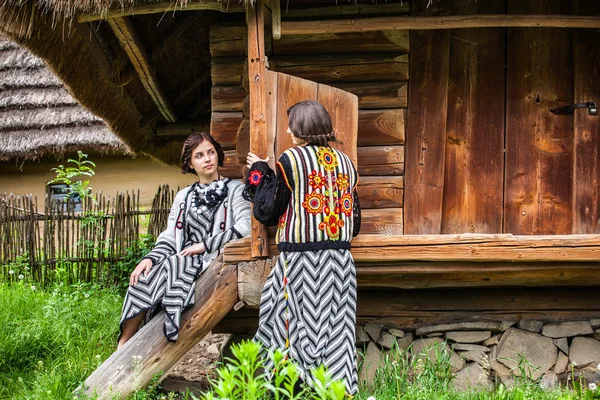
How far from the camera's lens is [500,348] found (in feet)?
15.9

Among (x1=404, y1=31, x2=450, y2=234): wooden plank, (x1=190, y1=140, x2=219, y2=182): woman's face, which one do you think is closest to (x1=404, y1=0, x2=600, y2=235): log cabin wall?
(x1=404, y1=31, x2=450, y2=234): wooden plank

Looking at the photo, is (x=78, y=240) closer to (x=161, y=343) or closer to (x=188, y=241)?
(x=188, y=241)

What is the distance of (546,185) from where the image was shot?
15.8ft

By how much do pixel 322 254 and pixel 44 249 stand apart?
14.2 feet

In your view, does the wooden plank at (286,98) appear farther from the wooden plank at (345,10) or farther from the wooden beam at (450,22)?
the wooden plank at (345,10)

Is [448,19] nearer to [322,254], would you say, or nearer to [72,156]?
[322,254]

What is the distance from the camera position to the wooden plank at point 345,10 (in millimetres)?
4773

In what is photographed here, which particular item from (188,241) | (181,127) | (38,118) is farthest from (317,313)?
(38,118)

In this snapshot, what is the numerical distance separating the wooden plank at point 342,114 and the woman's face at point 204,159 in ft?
2.41

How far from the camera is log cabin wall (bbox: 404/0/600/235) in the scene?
4785 mm

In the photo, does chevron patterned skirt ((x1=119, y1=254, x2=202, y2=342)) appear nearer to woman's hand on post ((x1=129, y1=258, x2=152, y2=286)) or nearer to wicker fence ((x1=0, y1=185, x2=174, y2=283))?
woman's hand on post ((x1=129, y1=258, x2=152, y2=286))

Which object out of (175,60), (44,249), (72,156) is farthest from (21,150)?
(175,60)

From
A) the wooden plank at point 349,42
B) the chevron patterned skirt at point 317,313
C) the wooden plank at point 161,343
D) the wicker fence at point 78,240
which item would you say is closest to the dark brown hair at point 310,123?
the chevron patterned skirt at point 317,313

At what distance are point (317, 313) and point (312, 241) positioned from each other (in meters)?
0.38
